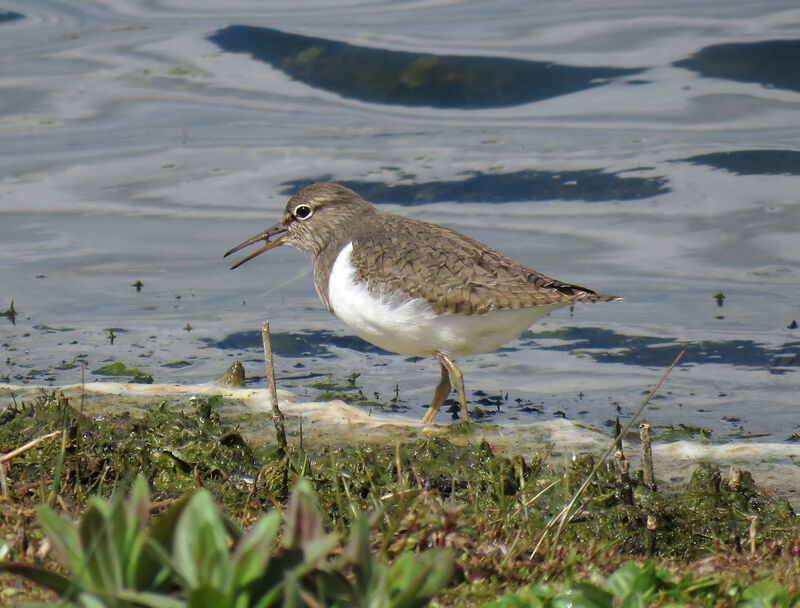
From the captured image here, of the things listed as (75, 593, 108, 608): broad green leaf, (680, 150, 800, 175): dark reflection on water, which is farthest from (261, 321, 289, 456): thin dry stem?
(680, 150, 800, 175): dark reflection on water

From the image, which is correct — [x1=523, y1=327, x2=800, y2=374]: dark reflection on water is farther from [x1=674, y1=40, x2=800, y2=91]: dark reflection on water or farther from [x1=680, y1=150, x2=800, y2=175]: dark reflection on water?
[x1=674, y1=40, x2=800, y2=91]: dark reflection on water

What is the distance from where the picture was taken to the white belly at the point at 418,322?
5137mm

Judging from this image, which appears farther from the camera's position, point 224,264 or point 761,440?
point 224,264

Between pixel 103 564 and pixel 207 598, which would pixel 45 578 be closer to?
pixel 103 564

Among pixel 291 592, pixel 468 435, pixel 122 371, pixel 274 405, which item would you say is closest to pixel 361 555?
pixel 291 592

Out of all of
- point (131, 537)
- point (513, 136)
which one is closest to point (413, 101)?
point (513, 136)

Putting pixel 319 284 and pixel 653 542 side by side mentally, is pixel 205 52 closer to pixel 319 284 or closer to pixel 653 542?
pixel 319 284

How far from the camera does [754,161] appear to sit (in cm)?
1001

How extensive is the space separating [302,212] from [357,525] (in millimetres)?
4454

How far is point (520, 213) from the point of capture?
9.70m

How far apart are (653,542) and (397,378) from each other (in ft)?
11.1

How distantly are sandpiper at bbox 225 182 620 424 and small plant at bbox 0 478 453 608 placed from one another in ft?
9.88

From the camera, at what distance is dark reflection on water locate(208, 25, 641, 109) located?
1168cm

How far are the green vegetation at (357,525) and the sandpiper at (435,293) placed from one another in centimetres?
64
